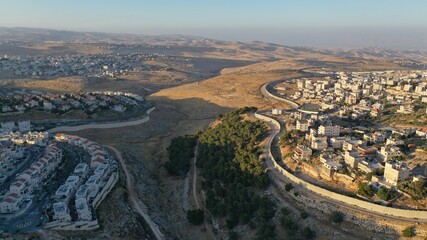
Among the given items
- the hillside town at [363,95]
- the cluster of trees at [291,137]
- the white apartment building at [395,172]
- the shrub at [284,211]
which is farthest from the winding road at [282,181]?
the hillside town at [363,95]

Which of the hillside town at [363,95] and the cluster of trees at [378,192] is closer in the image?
the cluster of trees at [378,192]

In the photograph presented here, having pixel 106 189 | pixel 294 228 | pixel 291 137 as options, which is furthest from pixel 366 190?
pixel 106 189

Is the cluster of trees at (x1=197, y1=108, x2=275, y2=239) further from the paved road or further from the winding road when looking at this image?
the paved road

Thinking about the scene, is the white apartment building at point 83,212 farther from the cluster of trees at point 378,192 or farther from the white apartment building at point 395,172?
the white apartment building at point 395,172

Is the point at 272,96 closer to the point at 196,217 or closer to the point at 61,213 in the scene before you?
the point at 196,217

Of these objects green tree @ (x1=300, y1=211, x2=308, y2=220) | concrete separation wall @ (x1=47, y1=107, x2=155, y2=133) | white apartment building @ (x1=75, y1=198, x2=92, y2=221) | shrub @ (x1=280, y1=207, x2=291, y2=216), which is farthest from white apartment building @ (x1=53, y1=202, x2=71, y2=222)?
concrete separation wall @ (x1=47, y1=107, x2=155, y2=133)

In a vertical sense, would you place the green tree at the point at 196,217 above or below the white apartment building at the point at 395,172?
below
